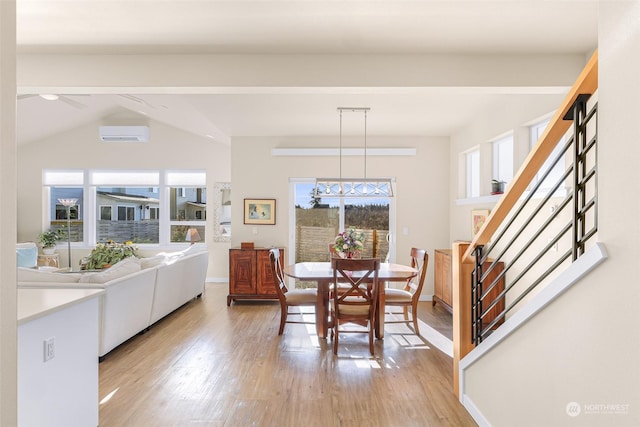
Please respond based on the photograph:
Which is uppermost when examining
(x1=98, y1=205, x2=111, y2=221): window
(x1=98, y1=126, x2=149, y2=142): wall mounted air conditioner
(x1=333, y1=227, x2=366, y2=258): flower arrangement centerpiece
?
(x1=98, y1=126, x2=149, y2=142): wall mounted air conditioner

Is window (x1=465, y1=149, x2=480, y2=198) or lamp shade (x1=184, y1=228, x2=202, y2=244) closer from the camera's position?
window (x1=465, y1=149, x2=480, y2=198)

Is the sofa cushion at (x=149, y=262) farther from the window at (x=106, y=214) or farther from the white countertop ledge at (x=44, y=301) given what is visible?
the window at (x=106, y=214)

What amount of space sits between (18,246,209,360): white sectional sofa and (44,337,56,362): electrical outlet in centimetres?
86

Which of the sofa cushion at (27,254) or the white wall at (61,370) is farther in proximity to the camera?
the sofa cushion at (27,254)

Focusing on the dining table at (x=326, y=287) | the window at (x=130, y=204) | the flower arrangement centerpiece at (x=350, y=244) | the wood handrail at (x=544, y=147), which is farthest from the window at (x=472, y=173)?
the window at (x=130, y=204)

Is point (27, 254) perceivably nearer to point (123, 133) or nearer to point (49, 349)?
point (123, 133)

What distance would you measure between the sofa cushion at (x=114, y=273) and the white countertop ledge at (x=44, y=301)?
1.29 m

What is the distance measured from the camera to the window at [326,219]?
6137mm

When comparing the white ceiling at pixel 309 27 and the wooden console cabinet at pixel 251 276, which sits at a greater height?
the white ceiling at pixel 309 27

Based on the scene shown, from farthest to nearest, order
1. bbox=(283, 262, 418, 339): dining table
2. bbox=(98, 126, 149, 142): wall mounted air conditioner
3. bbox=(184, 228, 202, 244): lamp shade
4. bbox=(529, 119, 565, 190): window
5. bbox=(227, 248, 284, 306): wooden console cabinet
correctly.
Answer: bbox=(98, 126, 149, 142): wall mounted air conditioner, bbox=(184, 228, 202, 244): lamp shade, bbox=(227, 248, 284, 306): wooden console cabinet, bbox=(283, 262, 418, 339): dining table, bbox=(529, 119, 565, 190): window

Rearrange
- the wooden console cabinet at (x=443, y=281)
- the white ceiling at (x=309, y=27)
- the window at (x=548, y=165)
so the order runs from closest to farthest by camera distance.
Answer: the white ceiling at (x=309, y=27) < the window at (x=548, y=165) < the wooden console cabinet at (x=443, y=281)

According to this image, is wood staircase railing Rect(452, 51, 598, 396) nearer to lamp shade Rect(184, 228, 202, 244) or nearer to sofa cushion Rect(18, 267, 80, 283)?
sofa cushion Rect(18, 267, 80, 283)

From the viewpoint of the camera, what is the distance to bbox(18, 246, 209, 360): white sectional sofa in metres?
3.32

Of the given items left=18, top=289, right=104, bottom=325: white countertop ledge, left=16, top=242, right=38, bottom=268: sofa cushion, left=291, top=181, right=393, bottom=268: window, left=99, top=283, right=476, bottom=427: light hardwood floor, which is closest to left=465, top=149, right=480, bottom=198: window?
left=291, top=181, right=393, bottom=268: window
